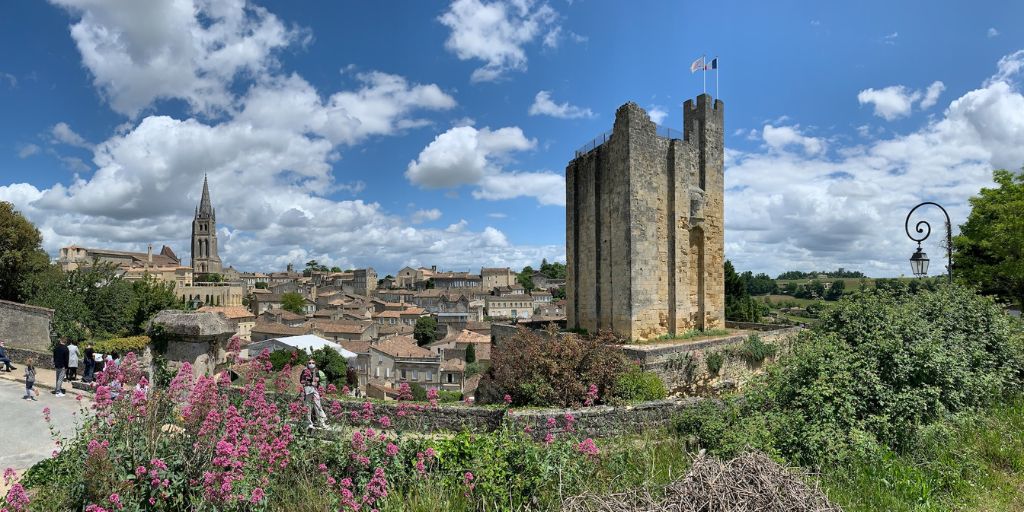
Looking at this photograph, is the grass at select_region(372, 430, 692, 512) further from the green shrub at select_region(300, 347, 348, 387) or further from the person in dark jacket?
the green shrub at select_region(300, 347, 348, 387)

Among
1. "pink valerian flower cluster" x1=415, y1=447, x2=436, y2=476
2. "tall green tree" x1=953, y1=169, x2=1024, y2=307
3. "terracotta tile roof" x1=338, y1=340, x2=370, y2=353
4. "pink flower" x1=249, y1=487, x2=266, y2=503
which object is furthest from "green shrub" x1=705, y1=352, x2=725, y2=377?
"terracotta tile roof" x1=338, y1=340, x2=370, y2=353

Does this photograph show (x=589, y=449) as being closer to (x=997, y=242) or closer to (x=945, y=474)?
(x=945, y=474)

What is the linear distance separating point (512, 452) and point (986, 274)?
24.3m

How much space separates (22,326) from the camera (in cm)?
2002

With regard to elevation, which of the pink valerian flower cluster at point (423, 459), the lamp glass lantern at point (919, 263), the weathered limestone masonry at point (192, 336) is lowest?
the pink valerian flower cluster at point (423, 459)

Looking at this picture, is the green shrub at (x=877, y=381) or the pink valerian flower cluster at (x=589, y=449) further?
the green shrub at (x=877, y=381)

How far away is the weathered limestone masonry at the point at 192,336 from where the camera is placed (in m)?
6.07

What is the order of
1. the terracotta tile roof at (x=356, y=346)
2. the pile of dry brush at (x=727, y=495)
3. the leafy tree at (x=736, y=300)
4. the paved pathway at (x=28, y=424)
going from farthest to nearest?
the terracotta tile roof at (x=356, y=346) < the leafy tree at (x=736, y=300) < the paved pathway at (x=28, y=424) < the pile of dry brush at (x=727, y=495)

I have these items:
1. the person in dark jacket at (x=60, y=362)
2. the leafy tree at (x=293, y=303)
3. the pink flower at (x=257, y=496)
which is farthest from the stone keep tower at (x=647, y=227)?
the leafy tree at (x=293, y=303)

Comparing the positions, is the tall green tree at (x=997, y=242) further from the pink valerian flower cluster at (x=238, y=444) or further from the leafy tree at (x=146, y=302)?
the leafy tree at (x=146, y=302)

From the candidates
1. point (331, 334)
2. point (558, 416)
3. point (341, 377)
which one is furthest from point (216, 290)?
point (558, 416)

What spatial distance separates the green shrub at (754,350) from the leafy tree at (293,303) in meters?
87.6

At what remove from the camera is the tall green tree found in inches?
679

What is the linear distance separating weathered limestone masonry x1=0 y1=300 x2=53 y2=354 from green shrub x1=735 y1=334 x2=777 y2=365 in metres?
27.2
